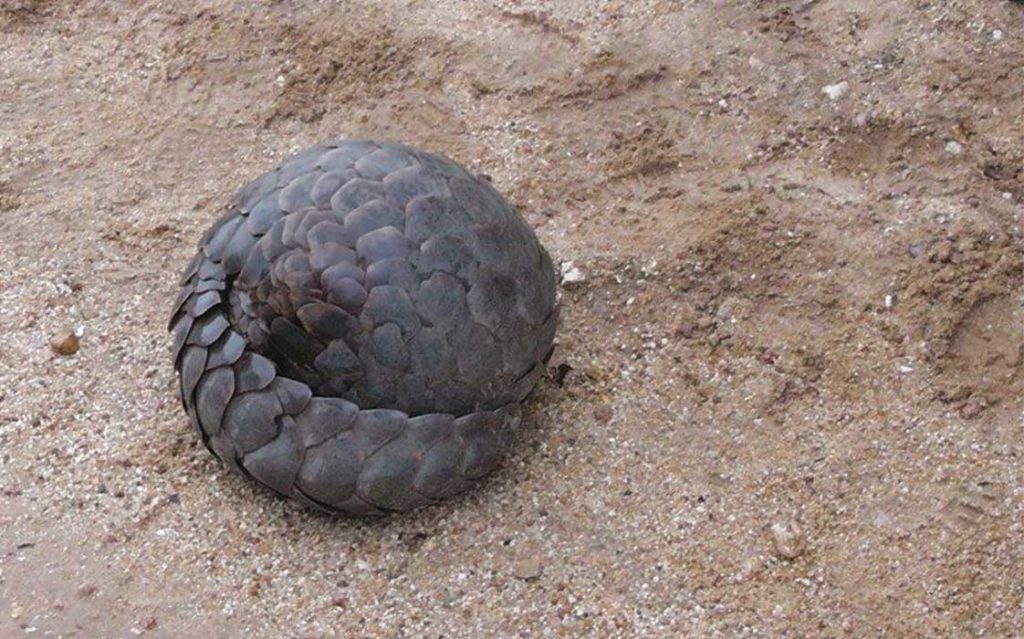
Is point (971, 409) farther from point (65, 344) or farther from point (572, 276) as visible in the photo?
point (65, 344)

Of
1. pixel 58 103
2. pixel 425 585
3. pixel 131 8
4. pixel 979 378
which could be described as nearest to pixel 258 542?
pixel 425 585

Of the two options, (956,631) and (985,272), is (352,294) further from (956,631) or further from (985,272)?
(985,272)

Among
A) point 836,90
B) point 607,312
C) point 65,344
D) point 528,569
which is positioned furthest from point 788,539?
point 65,344

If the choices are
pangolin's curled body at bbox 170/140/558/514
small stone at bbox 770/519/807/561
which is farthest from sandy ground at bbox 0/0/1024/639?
pangolin's curled body at bbox 170/140/558/514

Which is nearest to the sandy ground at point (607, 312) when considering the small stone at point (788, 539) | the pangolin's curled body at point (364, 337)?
the small stone at point (788, 539)

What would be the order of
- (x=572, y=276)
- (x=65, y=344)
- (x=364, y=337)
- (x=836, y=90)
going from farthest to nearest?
1. (x=836, y=90)
2. (x=572, y=276)
3. (x=65, y=344)
4. (x=364, y=337)

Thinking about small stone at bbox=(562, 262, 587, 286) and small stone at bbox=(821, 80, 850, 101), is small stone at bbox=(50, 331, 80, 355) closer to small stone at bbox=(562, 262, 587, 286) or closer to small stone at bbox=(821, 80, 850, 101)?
small stone at bbox=(562, 262, 587, 286)

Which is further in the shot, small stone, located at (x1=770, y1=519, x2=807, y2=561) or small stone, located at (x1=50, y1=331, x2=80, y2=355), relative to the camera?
small stone, located at (x1=50, y1=331, x2=80, y2=355)
